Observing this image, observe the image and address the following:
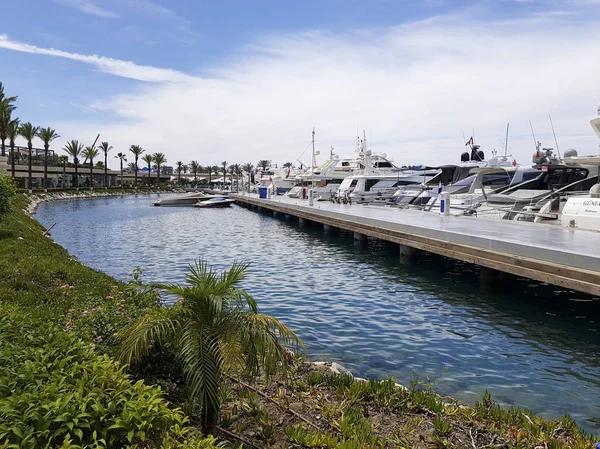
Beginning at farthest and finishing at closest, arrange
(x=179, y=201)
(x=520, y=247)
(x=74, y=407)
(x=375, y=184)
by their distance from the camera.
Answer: (x=179, y=201)
(x=375, y=184)
(x=520, y=247)
(x=74, y=407)

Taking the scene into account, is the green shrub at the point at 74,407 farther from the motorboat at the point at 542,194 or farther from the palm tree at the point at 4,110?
the palm tree at the point at 4,110

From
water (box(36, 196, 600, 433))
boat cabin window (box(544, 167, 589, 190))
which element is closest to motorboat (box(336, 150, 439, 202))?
boat cabin window (box(544, 167, 589, 190))

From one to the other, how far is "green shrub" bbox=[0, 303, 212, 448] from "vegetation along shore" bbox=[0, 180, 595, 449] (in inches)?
0.4

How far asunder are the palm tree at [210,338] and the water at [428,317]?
402cm

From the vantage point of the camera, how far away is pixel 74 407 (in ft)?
12.7

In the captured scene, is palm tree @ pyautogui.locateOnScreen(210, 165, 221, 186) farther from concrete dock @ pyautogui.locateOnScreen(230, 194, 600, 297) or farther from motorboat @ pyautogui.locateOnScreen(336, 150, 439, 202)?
concrete dock @ pyautogui.locateOnScreen(230, 194, 600, 297)

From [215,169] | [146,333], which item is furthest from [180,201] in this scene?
[215,169]

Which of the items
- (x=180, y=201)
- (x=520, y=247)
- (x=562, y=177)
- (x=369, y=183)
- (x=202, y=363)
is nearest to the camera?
(x=202, y=363)

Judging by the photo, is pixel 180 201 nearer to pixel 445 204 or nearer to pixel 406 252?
pixel 445 204

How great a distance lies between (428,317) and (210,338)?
8.72 m

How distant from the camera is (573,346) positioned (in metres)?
10.8

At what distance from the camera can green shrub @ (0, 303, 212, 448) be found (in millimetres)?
3668

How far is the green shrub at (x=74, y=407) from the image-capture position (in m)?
3.67

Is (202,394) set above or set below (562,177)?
below
